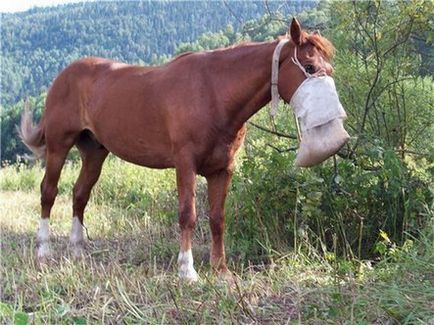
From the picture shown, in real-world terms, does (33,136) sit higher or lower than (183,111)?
lower

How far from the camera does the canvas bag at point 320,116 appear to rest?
14.0 ft

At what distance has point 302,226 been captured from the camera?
534 cm

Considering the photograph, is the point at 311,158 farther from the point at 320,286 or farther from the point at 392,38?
the point at 392,38

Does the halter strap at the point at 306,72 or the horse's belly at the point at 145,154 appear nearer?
the halter strap at the point at 306,72

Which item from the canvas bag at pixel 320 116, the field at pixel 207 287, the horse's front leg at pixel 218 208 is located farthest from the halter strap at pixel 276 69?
the field at pixel 207 287

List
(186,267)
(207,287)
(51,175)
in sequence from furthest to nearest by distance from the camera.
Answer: (51,175)
(186,267)
(207,287)

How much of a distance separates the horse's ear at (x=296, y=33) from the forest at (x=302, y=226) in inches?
49.2

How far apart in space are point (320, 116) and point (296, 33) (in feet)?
2.08

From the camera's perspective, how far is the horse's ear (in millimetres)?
4389

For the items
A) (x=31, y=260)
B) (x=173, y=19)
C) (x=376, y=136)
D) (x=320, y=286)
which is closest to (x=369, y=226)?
(x=376, y=136)

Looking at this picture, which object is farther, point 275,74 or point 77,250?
point 77,250

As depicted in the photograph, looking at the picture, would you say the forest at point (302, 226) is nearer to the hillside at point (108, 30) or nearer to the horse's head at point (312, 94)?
the horse's head at point (312, 94)

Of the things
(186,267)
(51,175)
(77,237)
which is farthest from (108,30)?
(186,267)

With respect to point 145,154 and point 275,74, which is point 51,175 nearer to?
point 145,154
